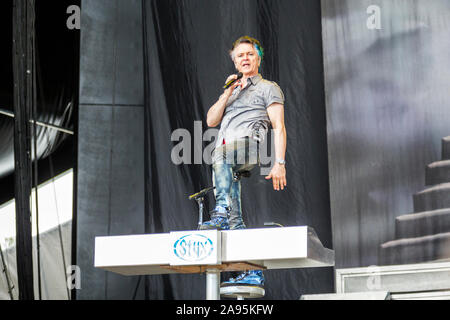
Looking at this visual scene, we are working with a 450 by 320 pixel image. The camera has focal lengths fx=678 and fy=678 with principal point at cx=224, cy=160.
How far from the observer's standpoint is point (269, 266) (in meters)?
2.37

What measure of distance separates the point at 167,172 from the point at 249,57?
7.81 ft

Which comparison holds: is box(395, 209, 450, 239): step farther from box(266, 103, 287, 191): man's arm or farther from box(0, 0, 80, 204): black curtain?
box(0, 0, 80, 204): black curtain

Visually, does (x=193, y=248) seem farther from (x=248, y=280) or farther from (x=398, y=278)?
(x=398, y=278)

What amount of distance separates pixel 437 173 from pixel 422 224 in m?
0.40

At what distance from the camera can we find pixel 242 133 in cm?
298

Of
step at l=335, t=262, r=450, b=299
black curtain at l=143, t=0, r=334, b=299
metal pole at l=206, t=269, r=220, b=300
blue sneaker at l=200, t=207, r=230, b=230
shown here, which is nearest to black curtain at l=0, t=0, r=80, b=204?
black curtain at l=143, t=0, r=334, b=299

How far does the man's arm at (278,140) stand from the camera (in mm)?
3049

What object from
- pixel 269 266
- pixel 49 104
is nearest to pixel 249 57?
pixel 269 266

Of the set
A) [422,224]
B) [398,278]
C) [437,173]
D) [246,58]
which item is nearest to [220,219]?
[246,58]

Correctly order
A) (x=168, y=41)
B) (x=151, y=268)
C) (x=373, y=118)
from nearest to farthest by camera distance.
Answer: (x=151, y=268) → (x=373, y=118) → (x=168, y=41)

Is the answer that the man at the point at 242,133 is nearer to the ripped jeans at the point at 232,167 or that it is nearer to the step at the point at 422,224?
the ripped jeans at the point at 232,167

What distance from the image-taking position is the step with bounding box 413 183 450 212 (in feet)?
16.2
